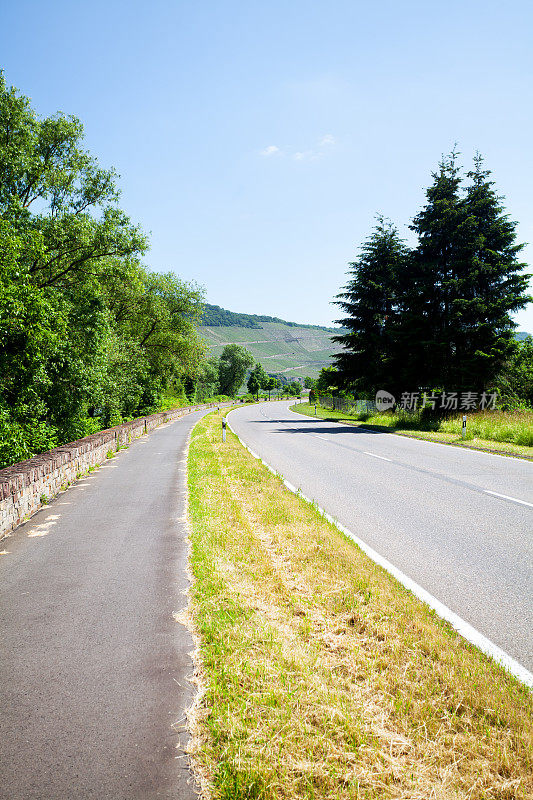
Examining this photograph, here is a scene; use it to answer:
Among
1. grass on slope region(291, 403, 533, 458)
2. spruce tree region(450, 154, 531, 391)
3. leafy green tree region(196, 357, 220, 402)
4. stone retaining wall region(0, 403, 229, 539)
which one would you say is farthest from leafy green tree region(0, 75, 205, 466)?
leafy green tree region(196, 357, 220, 402)

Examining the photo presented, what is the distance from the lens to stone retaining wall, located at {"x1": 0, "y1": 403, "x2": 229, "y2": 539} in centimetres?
621

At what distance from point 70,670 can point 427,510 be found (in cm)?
545

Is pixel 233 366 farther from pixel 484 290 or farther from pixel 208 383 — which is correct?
pixel 484 290

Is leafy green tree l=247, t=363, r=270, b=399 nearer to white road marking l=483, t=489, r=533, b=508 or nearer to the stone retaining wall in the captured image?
the stone retaining wall

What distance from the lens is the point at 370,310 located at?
32.1m

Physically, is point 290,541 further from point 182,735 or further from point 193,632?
point 182,735

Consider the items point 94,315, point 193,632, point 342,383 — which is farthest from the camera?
point 342,383

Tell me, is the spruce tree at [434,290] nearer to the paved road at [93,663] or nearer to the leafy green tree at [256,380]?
the paved road at [93,663]

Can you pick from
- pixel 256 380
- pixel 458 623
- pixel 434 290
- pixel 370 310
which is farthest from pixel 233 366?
pixel 458 623

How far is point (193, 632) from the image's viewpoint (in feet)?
11.4

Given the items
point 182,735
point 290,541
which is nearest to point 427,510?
point 290,541

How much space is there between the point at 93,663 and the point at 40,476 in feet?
17.3

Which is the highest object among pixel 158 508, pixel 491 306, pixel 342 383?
pixel 491 306

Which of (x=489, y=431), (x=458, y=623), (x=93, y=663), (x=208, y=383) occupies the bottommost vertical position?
(x=93, y=663)
